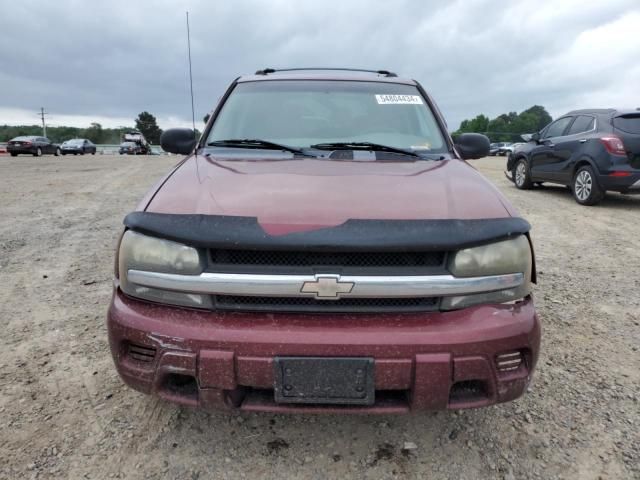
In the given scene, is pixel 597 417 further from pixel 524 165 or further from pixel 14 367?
pixel 524 165

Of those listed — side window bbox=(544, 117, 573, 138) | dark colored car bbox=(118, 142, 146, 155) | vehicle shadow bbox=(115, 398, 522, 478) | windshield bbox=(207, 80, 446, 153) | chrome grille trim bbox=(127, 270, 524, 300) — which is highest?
side window bbox=(544, 117, 573, 138)

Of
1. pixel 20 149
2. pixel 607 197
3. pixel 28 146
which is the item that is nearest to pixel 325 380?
pixel 607 197

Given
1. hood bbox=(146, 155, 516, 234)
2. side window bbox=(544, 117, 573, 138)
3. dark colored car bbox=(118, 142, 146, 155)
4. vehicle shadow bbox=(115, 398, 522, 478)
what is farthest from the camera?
dark colored car bbox=(118, 142, 146, 155)

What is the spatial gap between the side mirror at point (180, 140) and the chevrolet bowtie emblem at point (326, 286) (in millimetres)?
1867

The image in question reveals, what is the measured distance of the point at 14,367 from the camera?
257 centimetres

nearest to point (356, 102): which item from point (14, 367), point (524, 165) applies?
point (14, 367)

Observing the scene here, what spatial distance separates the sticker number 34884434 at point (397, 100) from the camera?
2.96 meters

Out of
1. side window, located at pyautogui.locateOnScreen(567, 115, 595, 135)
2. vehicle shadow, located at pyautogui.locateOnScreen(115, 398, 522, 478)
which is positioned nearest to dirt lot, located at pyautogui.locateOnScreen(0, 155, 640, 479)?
vehicle shadow, located at pyautogui.locateOnScreen(115, 398, 522, 478)

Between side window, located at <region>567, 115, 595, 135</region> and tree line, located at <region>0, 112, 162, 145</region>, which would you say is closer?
side window, located at <region>567, 115, 595, 135</region>

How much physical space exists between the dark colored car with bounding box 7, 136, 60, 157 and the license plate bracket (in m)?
31.1

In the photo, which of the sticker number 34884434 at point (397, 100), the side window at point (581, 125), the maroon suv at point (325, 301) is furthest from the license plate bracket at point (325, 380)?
the side window at point (581, 125)

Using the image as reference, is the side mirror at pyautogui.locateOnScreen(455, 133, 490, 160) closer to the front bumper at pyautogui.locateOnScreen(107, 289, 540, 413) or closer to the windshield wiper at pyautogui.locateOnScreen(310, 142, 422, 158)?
the windshield wiper at pyautogui.locateOnScreen(310, 142, 422, 158)

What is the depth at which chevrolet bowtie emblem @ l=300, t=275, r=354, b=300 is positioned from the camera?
5.25 ft

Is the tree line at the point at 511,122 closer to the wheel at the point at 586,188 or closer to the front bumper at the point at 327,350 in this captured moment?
the wheel at the point at 586,188
